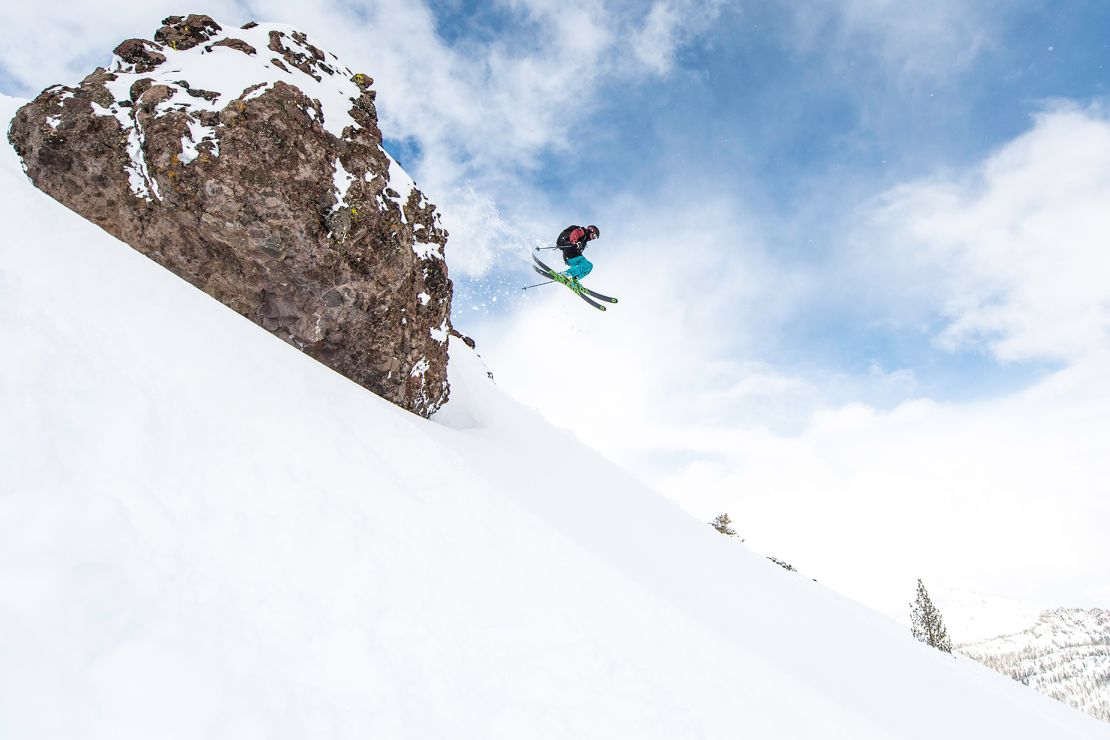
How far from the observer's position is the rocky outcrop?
833 cm

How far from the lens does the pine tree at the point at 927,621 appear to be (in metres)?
39.0

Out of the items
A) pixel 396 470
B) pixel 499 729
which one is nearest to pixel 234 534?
pixel 396 470

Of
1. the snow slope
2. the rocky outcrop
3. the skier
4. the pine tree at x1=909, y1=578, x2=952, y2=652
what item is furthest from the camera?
the pine tree at x1=909, y1=578, x2=952, y2=652

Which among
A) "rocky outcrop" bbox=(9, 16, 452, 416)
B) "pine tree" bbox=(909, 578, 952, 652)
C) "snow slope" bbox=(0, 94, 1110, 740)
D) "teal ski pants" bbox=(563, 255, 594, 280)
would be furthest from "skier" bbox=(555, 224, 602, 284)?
"pine tree" bbox=(909, 578, 952, 652)

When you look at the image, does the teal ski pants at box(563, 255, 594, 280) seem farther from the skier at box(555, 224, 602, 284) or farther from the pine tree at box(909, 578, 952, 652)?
the pine tree at box(909, 578, 952, 652)

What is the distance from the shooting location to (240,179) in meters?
8.25

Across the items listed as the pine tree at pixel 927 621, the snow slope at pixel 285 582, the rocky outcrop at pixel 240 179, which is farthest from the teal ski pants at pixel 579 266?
the pine tree at pixel 927 621

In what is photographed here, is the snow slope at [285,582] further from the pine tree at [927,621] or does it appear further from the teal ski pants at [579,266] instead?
the pine tree at [927,621]

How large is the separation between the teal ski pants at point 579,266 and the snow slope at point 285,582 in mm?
13103

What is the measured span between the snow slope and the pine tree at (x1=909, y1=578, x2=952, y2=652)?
130ft

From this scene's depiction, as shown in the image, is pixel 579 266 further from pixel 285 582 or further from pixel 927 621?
pixel 927 621

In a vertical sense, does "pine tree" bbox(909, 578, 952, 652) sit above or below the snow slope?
above

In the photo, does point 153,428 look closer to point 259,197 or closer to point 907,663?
point 259,197

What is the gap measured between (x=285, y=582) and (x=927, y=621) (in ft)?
167
